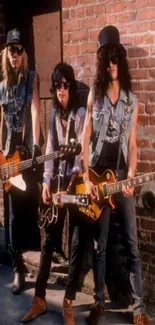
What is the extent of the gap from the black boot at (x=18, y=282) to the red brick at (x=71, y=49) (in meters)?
2.35

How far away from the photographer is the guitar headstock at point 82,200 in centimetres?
423

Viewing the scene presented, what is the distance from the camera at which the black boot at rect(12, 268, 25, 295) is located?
513 cm

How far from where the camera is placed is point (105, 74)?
4273 millimetres

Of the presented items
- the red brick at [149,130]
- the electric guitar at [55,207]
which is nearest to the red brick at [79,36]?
the red brick at [149,130]

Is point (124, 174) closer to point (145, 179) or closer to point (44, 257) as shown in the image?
point (145, 179)

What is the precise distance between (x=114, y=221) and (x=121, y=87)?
134 cm

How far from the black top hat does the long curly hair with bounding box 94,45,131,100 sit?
1.1 inches

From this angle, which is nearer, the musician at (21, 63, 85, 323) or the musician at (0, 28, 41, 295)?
the musician at (21, 63, 85, 323)

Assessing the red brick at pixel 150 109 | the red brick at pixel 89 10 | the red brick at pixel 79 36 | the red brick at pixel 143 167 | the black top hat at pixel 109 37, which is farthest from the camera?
the red brick at pixel 79 36

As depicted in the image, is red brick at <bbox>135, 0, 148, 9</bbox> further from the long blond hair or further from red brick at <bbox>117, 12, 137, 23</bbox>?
the long blond hair

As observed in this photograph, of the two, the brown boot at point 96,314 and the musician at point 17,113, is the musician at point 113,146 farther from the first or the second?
the musician at point 17,113

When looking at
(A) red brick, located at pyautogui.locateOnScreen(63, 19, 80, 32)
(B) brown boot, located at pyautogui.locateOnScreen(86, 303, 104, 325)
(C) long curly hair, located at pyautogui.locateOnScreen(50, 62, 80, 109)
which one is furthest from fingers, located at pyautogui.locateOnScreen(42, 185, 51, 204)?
(A) red brick, located at pyautogui.locateOnScreen(63, 19, 80, 32)

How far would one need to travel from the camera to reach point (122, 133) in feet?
13.9

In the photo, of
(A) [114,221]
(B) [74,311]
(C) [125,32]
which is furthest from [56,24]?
(B) [74,311]
